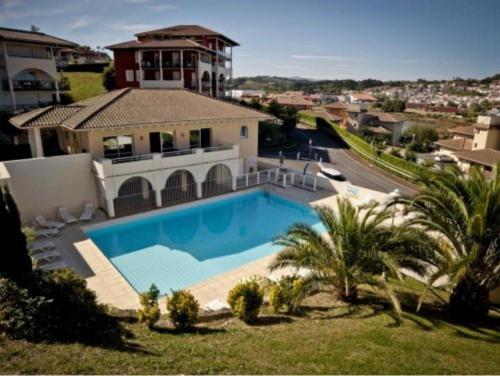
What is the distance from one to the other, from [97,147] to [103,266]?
9.12 m

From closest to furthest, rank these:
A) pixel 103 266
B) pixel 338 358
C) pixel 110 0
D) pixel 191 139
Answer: pixel 338 358
pixel 103 266
pixel 110 0
pixel 191 139

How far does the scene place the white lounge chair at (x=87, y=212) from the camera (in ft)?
63.5

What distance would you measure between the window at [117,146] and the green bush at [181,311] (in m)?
15.2

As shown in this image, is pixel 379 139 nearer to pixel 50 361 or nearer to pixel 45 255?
pixel 45 255

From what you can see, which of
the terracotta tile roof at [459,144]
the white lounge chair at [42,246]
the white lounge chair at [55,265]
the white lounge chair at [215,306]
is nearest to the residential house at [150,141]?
the white lounge chair at [42,246]

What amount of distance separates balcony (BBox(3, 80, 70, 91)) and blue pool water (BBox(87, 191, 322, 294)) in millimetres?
26767

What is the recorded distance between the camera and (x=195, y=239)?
19609 mm

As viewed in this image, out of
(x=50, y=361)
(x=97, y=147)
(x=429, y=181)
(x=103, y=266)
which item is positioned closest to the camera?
(x=50, y=361)

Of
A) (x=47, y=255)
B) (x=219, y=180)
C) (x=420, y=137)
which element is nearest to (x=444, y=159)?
(x=420, y=137)

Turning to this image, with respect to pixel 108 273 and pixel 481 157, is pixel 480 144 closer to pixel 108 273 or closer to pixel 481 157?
pixel 481 157

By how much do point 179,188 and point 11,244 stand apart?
1587 centimetres

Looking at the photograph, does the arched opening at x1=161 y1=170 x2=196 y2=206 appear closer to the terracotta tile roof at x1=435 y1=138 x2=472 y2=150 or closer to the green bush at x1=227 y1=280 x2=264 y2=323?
the green bush at x1=227 y1=280 x2=264 y2=323

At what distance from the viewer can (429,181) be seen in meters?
11.6

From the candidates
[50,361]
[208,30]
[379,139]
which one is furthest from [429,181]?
[379,139]
